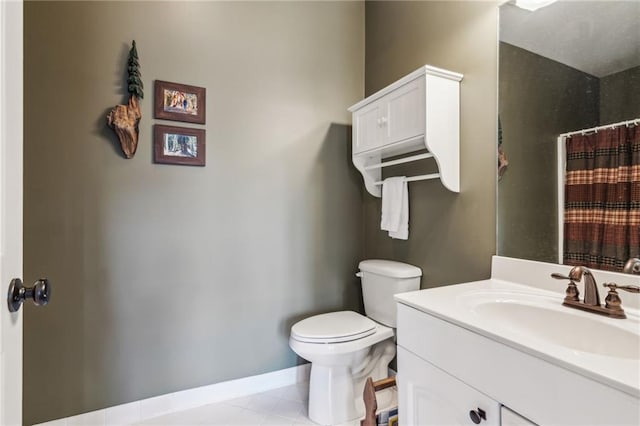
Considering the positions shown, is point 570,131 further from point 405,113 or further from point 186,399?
point 186,399

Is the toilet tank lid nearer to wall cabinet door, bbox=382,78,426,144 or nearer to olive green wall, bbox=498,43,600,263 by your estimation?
Answer: olive green wall, bbox=498,43,600,263

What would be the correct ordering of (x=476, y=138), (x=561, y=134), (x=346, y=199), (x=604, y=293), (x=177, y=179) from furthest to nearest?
1. (x=346, y=199)
2. (x=177, y=179)
3. (x=476, y=138)
4. (x=561, y=134)
5. (x=604, y=293)

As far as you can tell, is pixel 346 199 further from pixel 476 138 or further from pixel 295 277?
pixel 476 138

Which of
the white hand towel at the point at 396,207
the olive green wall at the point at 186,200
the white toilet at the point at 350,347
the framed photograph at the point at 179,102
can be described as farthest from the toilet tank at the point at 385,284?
the framed photograph at the point at 179,102

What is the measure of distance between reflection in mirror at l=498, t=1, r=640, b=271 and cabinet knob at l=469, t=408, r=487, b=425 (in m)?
0.64

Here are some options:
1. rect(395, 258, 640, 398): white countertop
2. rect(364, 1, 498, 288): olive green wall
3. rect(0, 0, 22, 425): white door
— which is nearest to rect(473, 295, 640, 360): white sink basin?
rect(395, 258, 640, 398): white countertop

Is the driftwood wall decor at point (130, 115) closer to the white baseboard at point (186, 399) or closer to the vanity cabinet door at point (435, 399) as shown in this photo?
the white baseboard at point (186, 399)

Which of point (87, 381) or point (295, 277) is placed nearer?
point (87, 381)

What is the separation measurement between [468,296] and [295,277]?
1.16 meters

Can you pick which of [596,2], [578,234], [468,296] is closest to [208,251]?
[468,296]

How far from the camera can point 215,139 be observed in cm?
181

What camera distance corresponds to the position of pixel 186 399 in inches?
68.9

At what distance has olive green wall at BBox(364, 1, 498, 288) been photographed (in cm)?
138

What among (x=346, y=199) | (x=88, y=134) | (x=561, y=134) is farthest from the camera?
(x=346, y=199)
